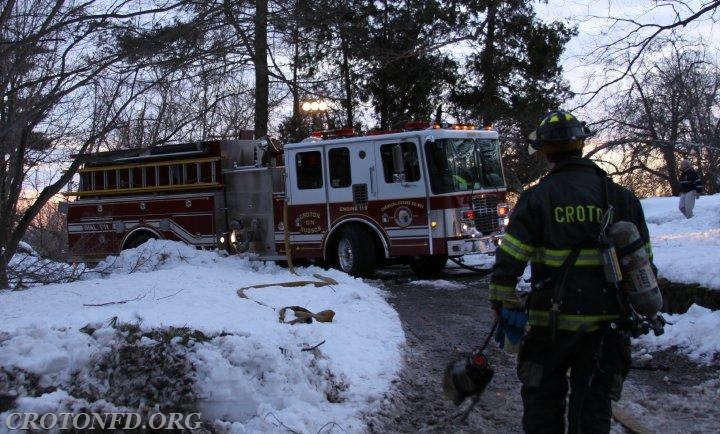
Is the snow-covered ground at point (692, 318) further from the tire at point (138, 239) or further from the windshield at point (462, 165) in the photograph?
the tire at point (138, 239)

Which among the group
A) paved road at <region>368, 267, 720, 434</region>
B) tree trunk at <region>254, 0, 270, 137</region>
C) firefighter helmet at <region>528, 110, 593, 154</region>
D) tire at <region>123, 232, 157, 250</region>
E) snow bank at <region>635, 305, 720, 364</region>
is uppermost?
tree trunk at <region>254, 0, 270, 137</region>

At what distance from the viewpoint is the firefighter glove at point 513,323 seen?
11.4ft

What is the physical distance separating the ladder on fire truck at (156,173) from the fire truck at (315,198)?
2 cm

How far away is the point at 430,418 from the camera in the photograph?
198 inches

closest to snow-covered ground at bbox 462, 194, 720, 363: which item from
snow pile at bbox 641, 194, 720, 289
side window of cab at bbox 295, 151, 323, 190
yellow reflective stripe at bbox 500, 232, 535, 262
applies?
snow pile at bbox 641, 194, 720, 289

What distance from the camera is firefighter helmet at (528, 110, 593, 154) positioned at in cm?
359

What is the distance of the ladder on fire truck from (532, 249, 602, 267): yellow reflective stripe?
452 inches

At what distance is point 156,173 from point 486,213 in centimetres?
702

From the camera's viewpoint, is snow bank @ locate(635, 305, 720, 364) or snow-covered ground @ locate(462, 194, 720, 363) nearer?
snow bank @ locate(635, 305, 720, 364)

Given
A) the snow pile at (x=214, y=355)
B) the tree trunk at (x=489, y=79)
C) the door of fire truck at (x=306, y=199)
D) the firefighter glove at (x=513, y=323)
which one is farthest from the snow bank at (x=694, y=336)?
the tree trunk at (x=489, y=79)

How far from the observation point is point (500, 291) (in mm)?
3480

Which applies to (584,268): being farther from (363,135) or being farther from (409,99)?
(409,99)

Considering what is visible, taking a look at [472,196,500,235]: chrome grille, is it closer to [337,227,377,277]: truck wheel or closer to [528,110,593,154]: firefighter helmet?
[337,227,377,277]: truck wheel

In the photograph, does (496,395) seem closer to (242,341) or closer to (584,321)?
(242,341)
